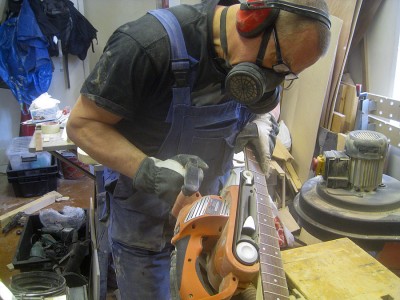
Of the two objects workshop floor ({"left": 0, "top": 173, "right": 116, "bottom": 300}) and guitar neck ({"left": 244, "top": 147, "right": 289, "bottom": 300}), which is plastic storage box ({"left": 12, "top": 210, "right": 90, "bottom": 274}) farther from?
guitar neck ({"left": 244, "top": 147, "right": 289, "bottom": 300})

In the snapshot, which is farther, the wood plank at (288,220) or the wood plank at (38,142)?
the wood plank at (288,220)

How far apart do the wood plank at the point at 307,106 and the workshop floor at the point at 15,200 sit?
2152mm

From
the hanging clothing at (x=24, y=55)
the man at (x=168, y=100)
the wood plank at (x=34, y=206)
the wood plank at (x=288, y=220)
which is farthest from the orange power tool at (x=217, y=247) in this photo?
the hanging clothing at (x=24, y=55)

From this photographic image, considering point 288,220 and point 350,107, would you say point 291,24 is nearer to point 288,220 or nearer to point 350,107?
point 350,107

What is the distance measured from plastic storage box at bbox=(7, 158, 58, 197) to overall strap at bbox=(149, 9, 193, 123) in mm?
2864

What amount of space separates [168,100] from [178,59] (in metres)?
0.15

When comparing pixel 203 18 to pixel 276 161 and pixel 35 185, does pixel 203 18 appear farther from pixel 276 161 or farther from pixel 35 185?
pixel 35 185

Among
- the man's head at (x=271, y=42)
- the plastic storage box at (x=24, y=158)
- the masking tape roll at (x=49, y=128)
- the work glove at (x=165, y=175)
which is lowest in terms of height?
the plastic storage box at (x=24, y=158)

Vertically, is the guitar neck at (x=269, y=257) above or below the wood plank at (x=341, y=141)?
above

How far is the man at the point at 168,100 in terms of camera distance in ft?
3.42

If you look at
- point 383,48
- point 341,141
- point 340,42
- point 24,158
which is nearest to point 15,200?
point 24,158

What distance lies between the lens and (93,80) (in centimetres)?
106

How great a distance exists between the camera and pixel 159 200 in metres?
1.32

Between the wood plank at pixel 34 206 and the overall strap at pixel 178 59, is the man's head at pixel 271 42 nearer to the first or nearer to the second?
the overall strap at pixel 178 59
